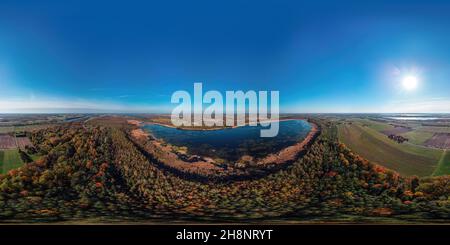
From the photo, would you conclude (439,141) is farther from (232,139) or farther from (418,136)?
(232,139)

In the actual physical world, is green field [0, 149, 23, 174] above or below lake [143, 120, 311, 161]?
below

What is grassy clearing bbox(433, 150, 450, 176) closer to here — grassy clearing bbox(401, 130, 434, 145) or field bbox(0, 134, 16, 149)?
grassy clearing bbox(401, 130, 434, 145)

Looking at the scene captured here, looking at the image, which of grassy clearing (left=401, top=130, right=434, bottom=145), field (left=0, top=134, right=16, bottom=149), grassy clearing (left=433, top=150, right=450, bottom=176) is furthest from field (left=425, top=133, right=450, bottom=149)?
field (left=0, top=134, right=16, bottom=149)

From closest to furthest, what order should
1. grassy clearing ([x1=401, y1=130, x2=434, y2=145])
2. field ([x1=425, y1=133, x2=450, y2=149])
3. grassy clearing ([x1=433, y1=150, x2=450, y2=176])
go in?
grassy clearing ([x1=433, y1=150, x2=450, y2=176]) → field ([x1=425, y1=133, x2=450, y2=149]) → grassy clearing ([x1=401, y1=130, x2=434, y2=145])

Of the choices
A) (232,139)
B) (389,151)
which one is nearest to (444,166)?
(389,151)

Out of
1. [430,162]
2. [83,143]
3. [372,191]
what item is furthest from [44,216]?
[430,162]

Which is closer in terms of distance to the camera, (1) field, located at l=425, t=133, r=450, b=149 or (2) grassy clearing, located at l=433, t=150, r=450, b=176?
(2) grassy clearing, located at l=433, t=150, r=450, b=176
